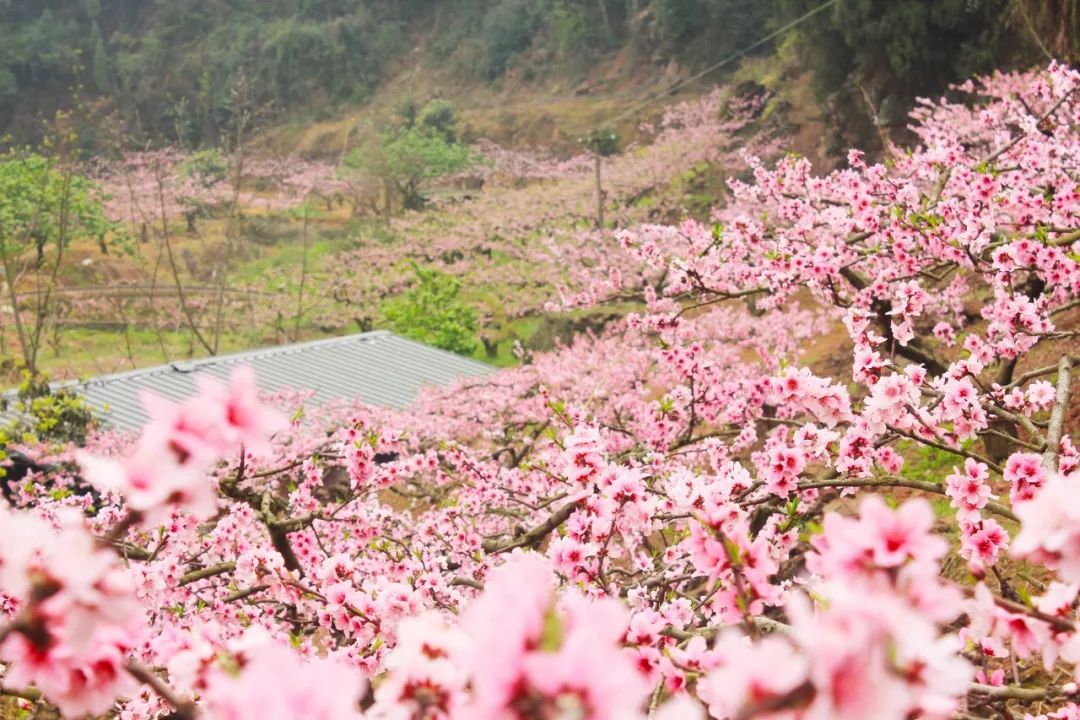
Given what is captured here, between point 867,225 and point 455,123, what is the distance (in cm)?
3524

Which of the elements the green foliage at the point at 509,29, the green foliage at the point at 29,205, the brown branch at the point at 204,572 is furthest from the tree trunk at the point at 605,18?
the brown branch at the point at 204,572

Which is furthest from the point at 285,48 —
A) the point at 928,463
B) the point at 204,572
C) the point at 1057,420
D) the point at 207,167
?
the point at 1057,420

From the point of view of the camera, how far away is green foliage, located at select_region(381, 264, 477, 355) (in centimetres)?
1945

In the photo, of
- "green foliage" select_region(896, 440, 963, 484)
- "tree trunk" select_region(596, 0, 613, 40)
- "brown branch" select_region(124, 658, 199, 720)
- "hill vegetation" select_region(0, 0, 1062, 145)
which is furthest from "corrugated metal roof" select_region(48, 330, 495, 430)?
"tree trunk" select_region(596, 0, 613, 40)

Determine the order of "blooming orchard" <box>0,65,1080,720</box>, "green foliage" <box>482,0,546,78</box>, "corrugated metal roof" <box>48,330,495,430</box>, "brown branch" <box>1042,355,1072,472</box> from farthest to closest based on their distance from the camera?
"green foliage" <box>482,0,546,78</box> < "corrugated metal roof" <box>48,330,495,430</box> < "brown branch" <box>1042,355,1072,472</box> < "blooming orchard" <box>0,65,1080,720</box>

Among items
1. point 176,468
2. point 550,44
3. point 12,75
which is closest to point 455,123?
point 550,44

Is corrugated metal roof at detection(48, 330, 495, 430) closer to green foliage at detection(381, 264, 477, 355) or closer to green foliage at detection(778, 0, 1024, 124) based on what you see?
green foliage at detection(381, 264, 477, 355)

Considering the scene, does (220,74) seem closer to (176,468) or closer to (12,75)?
(12,75)

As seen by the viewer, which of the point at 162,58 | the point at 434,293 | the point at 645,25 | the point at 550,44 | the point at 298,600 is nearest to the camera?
A: the point at 298,600

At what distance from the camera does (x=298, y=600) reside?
3.21m

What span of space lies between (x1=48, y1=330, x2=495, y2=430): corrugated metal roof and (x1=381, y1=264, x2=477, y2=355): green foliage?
7.20 ft

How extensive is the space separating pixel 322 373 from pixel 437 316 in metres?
4.93

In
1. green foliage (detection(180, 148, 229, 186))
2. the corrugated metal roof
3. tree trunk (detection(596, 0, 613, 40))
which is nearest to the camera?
the corrugated metal roof

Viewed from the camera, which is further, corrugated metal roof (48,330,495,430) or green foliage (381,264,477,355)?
green foliage (381,264,477,355)
